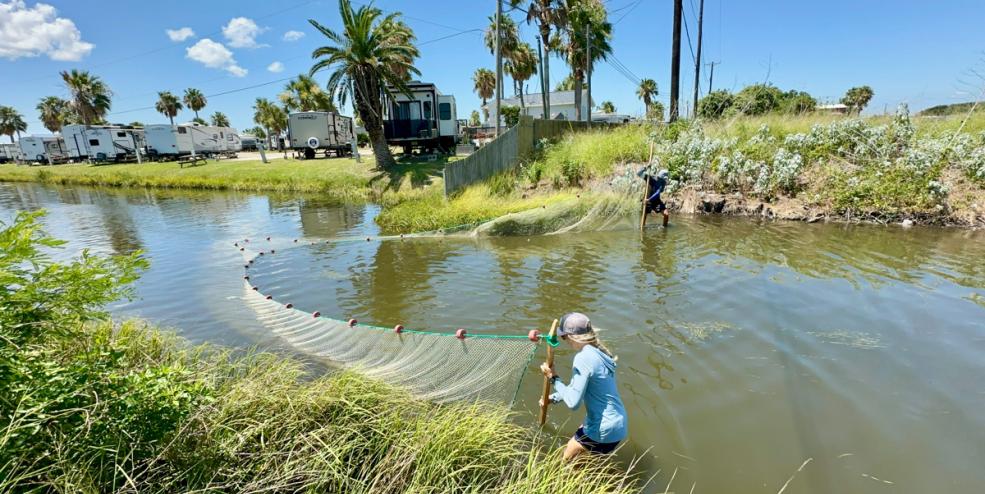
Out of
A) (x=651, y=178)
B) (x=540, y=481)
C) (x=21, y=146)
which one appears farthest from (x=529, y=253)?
(x=21, y=146)

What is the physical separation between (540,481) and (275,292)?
306 inches

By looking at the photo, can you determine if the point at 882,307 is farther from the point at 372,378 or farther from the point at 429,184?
the point at 429,184

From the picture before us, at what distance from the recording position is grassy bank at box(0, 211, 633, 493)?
92.6 inches

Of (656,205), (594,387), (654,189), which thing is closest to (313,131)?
(654,189)

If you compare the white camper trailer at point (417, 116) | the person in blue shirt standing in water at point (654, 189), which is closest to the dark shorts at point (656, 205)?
the person in blue shirt standing in water at point (654, 189)

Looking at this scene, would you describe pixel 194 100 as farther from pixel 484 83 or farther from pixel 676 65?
pixel 676 65

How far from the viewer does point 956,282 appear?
7.82 metres

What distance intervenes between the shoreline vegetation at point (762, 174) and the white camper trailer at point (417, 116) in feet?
23.7

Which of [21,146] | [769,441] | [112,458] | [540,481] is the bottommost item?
[769,441]

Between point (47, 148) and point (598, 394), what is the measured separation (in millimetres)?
69921

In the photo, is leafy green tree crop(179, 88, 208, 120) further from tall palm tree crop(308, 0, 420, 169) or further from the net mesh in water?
the net mesh in water

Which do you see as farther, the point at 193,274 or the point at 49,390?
the point at 193,274

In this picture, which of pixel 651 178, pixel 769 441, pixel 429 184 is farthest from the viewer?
pixel 429 184

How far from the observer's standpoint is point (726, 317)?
670 cm
